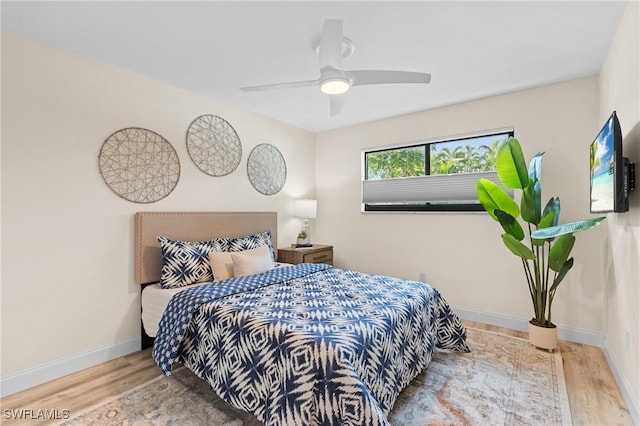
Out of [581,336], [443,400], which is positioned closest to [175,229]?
[443,400]

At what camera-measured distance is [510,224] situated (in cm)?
277

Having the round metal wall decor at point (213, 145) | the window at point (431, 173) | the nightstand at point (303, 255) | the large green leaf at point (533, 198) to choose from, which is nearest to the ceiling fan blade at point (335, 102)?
the round metal wall decor at point (213, 145)

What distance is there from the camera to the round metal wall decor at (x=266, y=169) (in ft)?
12.7

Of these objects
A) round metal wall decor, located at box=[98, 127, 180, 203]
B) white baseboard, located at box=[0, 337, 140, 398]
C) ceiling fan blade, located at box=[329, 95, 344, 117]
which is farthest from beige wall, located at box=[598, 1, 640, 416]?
white baseboard, located at box=[0, 337, 140, 398]

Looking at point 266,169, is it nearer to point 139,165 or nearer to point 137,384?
point 139,165

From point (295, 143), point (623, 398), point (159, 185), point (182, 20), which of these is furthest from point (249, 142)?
point (623, 398)

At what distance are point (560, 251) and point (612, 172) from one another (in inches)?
39.1

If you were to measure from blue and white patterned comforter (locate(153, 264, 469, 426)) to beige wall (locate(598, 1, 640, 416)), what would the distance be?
1.02 m

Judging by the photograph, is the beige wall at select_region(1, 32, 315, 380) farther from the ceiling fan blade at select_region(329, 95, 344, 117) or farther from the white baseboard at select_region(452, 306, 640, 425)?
the white baseboard at select_region(452, 306, 640, 425)

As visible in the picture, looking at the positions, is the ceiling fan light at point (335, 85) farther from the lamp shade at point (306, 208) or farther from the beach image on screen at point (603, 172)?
the lamp shade at point (306, 208)

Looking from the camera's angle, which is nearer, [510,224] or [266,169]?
[510,224]

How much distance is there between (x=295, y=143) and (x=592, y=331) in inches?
154

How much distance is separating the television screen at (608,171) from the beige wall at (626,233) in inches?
4.4

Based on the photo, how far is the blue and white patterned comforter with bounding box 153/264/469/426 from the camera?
144cm
